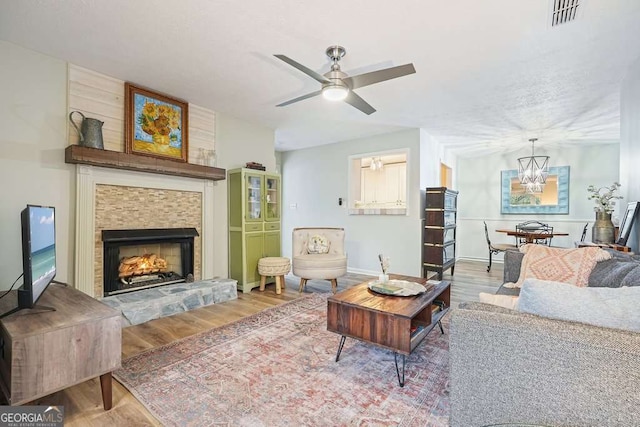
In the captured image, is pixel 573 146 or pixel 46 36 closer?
pixel 46 36

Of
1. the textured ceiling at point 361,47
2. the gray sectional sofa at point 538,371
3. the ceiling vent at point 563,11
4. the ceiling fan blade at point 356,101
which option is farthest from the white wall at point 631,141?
the gray sectional sofa at point 538,371

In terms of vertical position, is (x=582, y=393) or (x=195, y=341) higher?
(x=582, y=393)

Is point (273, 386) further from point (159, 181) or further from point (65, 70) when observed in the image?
point (65, 70)

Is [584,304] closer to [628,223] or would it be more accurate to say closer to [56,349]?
[628,223]

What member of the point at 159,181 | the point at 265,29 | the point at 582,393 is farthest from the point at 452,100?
the point at 159,181

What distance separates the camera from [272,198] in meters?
4.61

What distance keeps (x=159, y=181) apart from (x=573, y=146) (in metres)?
7.46

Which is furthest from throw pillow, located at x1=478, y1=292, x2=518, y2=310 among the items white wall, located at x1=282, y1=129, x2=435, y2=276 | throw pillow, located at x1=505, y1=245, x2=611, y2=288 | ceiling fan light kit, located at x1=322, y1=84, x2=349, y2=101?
white wall, located at x1=282, y1=129, x2=435, y2=276

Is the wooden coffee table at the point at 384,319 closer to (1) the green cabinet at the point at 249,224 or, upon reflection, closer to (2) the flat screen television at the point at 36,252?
(2) the flat screen television at the point at 36,252

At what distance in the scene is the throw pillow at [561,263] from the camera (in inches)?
86.0

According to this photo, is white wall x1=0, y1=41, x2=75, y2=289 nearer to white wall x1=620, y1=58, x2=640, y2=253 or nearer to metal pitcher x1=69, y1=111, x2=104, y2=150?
metal pitcher x1=69, y1=111, x2=104, y2=150

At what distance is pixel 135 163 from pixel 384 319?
295 centimetres

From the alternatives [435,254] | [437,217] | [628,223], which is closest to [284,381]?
[628,223]

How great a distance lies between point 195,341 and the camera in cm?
251
